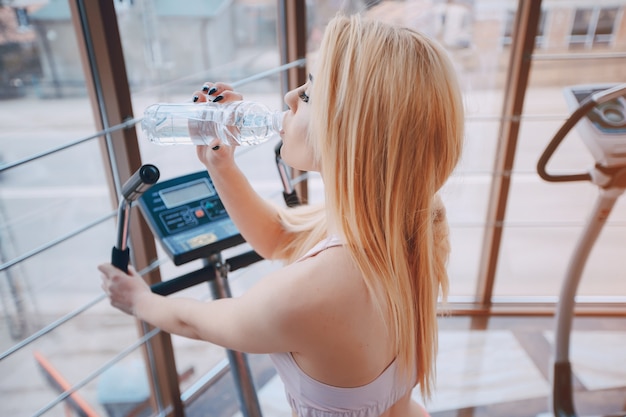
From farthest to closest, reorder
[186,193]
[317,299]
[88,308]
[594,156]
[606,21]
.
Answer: [606,21] → [88,308] → [594,156] → [186,193] → [317,299]

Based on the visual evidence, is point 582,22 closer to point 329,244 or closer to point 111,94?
point 111,94

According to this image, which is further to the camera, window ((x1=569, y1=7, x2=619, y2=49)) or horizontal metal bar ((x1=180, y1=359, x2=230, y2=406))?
window ((x1=569, y1=7, x2=619, y2=49))

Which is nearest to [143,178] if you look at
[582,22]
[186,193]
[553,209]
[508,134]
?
[186,193]

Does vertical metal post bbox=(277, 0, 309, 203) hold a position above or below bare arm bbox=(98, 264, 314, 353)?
above

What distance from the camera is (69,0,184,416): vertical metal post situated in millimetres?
1345

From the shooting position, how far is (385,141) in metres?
0.84

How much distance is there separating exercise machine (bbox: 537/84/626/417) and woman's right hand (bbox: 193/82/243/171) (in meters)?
1.10

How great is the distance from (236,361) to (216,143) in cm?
60

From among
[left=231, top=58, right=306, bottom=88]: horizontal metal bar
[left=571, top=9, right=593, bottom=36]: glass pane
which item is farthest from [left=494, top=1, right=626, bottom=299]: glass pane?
[left=231, top=58, right=306, bottom=88]: horizontal metal bar

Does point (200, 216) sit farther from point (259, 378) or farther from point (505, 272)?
point (505, 272)

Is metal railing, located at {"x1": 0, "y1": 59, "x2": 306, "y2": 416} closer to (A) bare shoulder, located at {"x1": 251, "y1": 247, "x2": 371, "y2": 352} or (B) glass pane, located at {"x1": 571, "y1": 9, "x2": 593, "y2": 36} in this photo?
(A) bare shoulder, located at {"x1": 251, "y1": 247, "x2": 371, "y2": 352}

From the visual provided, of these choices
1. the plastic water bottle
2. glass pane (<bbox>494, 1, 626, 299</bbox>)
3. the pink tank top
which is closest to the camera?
the pink tank top

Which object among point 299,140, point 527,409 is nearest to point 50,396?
point 299,140

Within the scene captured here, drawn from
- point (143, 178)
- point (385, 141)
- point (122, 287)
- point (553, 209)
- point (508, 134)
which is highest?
point (385, 141)
